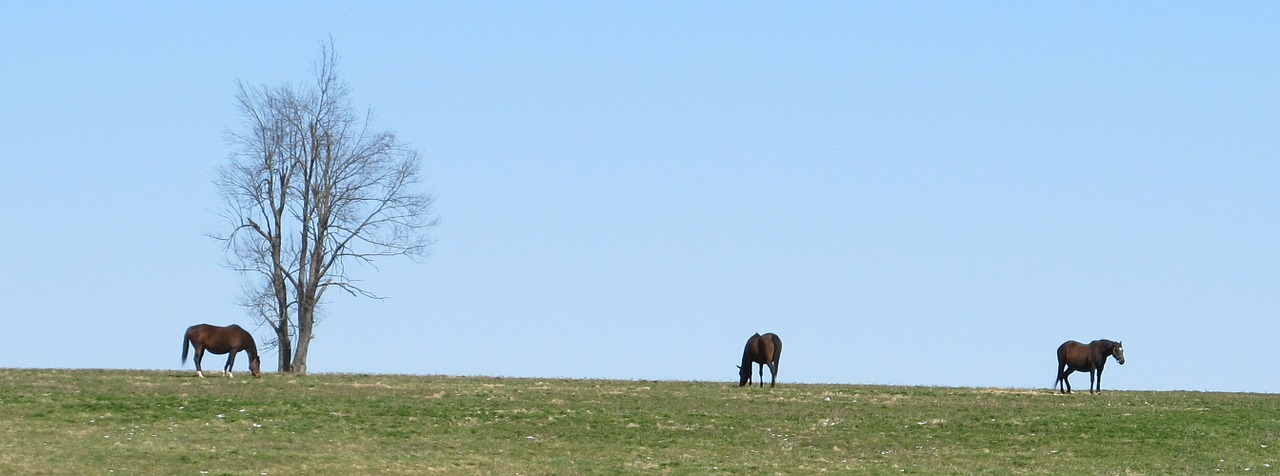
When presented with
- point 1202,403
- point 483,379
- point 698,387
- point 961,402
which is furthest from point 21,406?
point 1202,403

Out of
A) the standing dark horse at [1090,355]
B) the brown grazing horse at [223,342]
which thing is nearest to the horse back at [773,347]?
the standing dark horse at [1090,355]

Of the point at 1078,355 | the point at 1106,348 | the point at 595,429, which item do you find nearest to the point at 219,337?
the point at 595,429

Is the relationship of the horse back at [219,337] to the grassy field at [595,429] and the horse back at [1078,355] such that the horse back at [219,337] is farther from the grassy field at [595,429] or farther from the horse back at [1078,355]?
the horse back at [1078,355]

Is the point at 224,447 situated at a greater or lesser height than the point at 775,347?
lesser

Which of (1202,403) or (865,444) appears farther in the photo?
(1202,403)

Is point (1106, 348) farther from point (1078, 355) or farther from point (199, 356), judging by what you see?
point (199, 356)

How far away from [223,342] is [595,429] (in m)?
13.3

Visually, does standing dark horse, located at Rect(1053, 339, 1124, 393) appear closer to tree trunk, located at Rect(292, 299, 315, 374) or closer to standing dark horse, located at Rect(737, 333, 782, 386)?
standing dark horse, located at Rect(737, 333, 782, 386)

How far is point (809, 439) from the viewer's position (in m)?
28.3

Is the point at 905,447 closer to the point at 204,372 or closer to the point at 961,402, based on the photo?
the point at 961,402

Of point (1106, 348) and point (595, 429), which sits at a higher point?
point (1106, 348)

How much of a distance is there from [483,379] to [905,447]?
1506 centimetres

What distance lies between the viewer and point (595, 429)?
29.1 m

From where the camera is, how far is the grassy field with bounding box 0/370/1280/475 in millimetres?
25250
